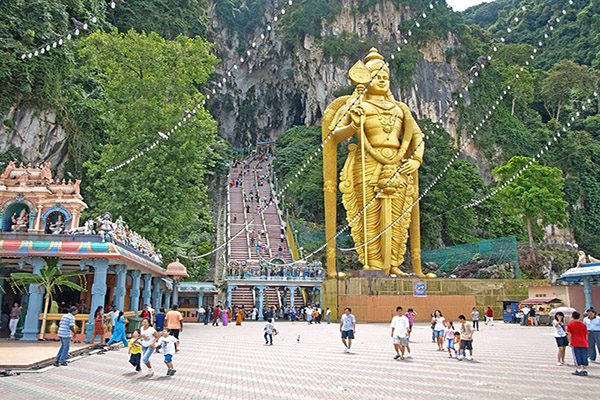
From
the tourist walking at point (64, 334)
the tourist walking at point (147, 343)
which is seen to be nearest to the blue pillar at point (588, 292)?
the tourist walking at point (147, 343)

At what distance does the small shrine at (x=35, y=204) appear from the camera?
1347cm

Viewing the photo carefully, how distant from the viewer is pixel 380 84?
20.8 metres

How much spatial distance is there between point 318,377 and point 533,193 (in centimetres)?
2678

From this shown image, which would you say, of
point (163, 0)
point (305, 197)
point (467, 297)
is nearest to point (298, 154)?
point (305, 197)

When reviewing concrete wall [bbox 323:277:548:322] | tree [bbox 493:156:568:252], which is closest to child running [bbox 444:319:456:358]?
concrete wall [bbox 323:277:548:322]

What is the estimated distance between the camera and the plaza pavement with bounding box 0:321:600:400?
19.5 feet

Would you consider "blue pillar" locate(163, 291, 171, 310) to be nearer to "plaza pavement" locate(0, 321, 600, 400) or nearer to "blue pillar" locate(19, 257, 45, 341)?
"blue pillar" locate(19, 257, 45, 341)

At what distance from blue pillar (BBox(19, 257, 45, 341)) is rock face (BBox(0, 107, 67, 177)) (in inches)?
355

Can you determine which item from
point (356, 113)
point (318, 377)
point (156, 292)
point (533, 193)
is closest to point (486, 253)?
point (356, 113)

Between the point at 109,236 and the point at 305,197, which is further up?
the point at 305,197

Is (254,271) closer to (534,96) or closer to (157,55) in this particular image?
(157,55)

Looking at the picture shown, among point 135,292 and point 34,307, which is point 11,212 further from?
point 135,292

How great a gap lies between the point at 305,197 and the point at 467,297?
15799 millimetres

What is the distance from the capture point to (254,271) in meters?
24.0
